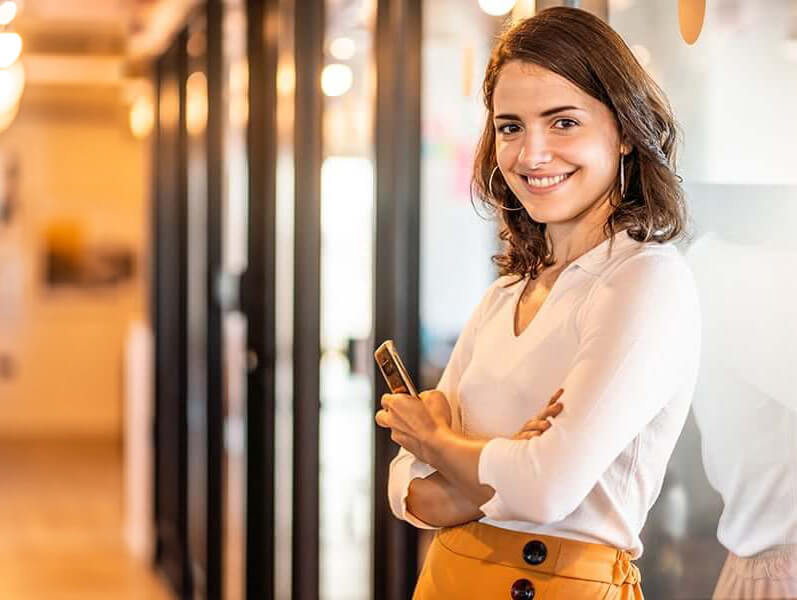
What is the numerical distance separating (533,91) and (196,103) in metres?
4.39

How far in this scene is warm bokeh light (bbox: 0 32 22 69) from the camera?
A: 4719mm

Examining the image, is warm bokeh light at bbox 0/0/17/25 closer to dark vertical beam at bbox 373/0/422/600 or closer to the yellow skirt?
dark vertical beam at bbox 373/0/422/600

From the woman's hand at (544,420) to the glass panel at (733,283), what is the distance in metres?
0.30

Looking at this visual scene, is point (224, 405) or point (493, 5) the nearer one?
point (493, 5)

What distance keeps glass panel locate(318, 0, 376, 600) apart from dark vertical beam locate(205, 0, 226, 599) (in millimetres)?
1530

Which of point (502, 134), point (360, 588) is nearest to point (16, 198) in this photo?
point (360, 588)

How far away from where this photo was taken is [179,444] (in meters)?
6.26

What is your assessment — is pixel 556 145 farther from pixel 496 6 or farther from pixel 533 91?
pixel 496 6

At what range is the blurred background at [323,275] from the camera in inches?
65.4

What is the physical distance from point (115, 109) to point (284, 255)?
782cm

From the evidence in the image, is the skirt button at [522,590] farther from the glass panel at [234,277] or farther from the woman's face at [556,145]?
the glass panel at [234,277]

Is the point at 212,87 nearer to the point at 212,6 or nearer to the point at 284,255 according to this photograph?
the point at 212,6

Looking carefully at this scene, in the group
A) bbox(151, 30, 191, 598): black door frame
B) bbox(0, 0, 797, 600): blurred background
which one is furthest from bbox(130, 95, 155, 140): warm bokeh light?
bbox(151, 30, 191, 598): black door frame

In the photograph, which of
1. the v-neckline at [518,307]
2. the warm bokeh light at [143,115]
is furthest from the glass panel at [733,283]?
the warm bokeh light at [143,115]
